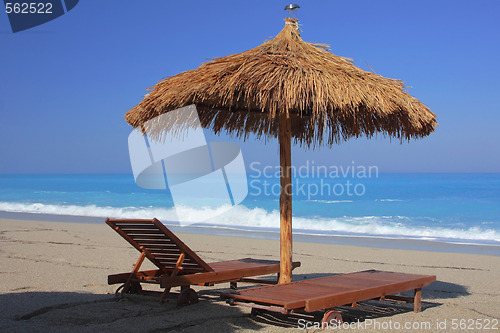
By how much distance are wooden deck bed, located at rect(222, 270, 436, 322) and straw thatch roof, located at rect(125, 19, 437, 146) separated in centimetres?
147

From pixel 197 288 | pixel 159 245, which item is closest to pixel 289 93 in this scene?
pixel 159 245

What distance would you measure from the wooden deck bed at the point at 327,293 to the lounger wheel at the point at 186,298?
69cm

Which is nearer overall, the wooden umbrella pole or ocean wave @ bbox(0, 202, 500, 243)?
the wooden umbrella pole

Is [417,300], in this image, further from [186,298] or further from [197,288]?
[197,288]

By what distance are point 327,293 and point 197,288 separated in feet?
7.74

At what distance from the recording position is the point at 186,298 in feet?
15.5

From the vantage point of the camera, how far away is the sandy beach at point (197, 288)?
13.8 feet

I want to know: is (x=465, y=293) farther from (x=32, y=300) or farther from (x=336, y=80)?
(x=32, y=300)

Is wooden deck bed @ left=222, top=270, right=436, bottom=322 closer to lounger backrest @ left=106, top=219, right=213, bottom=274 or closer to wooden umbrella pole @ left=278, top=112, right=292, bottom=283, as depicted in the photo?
wooden umbrella pole @ left=278, top=112, right=292, bottom=283

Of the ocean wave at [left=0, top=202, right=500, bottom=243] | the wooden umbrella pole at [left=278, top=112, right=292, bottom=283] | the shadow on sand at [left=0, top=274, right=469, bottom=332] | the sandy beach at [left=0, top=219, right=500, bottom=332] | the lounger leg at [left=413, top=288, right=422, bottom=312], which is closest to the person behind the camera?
the shadow on sand at [left=0, top=274, right=469, bottom=332]

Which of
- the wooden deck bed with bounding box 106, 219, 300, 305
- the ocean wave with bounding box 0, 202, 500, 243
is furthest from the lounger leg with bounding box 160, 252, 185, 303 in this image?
the ocean wave with bounding box 0, 202, 500, 243

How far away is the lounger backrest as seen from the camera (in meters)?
4.55

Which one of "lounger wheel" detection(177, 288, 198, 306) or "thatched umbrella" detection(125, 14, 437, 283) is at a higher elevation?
"thatched umbrella" detection(125, 14, 437, 283)

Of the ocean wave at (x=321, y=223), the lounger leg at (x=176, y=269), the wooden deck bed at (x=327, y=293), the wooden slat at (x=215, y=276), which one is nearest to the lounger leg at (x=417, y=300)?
the wooden deck bed at (x=327, y=293)
